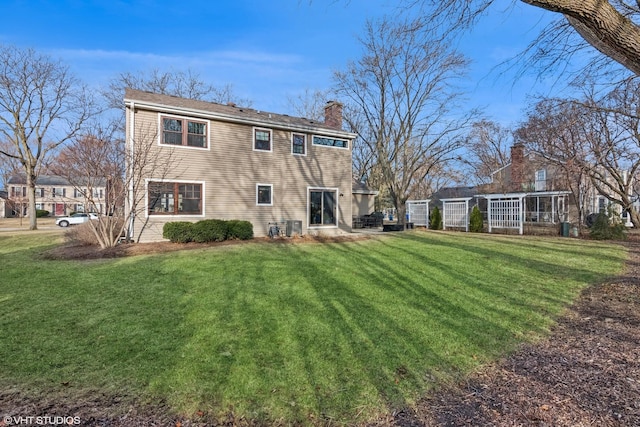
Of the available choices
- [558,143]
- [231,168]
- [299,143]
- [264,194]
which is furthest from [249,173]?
[558,143]

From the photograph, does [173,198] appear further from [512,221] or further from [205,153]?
[512,221]

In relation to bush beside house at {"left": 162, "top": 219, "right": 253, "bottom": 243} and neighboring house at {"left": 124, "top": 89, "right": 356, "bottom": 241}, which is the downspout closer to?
neighboring house at {"left": 124, "top": 89, "right": 356, "bottom": 241}

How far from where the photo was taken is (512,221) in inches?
714

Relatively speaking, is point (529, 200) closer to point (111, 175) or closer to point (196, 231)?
point (196, 231)

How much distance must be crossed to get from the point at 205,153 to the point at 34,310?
930 centimetres

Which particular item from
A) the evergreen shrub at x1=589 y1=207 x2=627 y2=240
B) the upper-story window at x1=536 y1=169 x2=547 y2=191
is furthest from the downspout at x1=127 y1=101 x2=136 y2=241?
the upper-story window at x1=536 y1=169 x2=547 y2=191

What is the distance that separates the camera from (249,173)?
14.5m

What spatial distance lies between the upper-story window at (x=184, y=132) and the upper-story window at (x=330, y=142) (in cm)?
547

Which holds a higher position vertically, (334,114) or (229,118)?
(334,114)

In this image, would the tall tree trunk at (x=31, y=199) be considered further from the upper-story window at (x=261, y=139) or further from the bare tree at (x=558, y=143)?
the bare tree at (x=558, y=143)

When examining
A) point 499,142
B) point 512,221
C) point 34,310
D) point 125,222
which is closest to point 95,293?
point 34,310

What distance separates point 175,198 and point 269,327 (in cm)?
1002

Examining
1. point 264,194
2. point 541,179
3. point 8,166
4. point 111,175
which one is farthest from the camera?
point 8,166

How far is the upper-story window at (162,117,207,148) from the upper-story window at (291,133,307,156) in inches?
162
